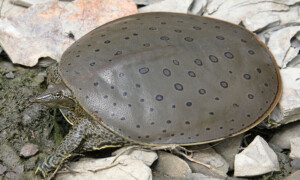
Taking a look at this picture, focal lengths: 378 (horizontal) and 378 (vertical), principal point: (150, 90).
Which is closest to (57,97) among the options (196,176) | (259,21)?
(196,176)

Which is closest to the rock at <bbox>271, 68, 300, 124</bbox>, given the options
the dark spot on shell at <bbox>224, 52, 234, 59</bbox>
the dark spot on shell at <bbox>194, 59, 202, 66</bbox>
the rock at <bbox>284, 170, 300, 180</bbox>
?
the rock at <bbox>284, 170, 300, 180</bbox>

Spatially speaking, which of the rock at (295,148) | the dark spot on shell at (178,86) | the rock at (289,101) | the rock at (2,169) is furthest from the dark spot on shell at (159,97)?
the rock at (2,169)

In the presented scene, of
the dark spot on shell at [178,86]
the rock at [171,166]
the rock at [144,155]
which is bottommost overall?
the rock at [171,166]

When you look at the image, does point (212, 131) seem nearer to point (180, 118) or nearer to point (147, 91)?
point (180, 118)

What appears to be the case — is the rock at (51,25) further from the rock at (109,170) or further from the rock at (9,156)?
the rock at (109,170)

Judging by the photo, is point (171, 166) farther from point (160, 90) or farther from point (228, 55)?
point (228, 55)

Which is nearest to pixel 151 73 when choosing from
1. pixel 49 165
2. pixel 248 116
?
pixel 248 116
